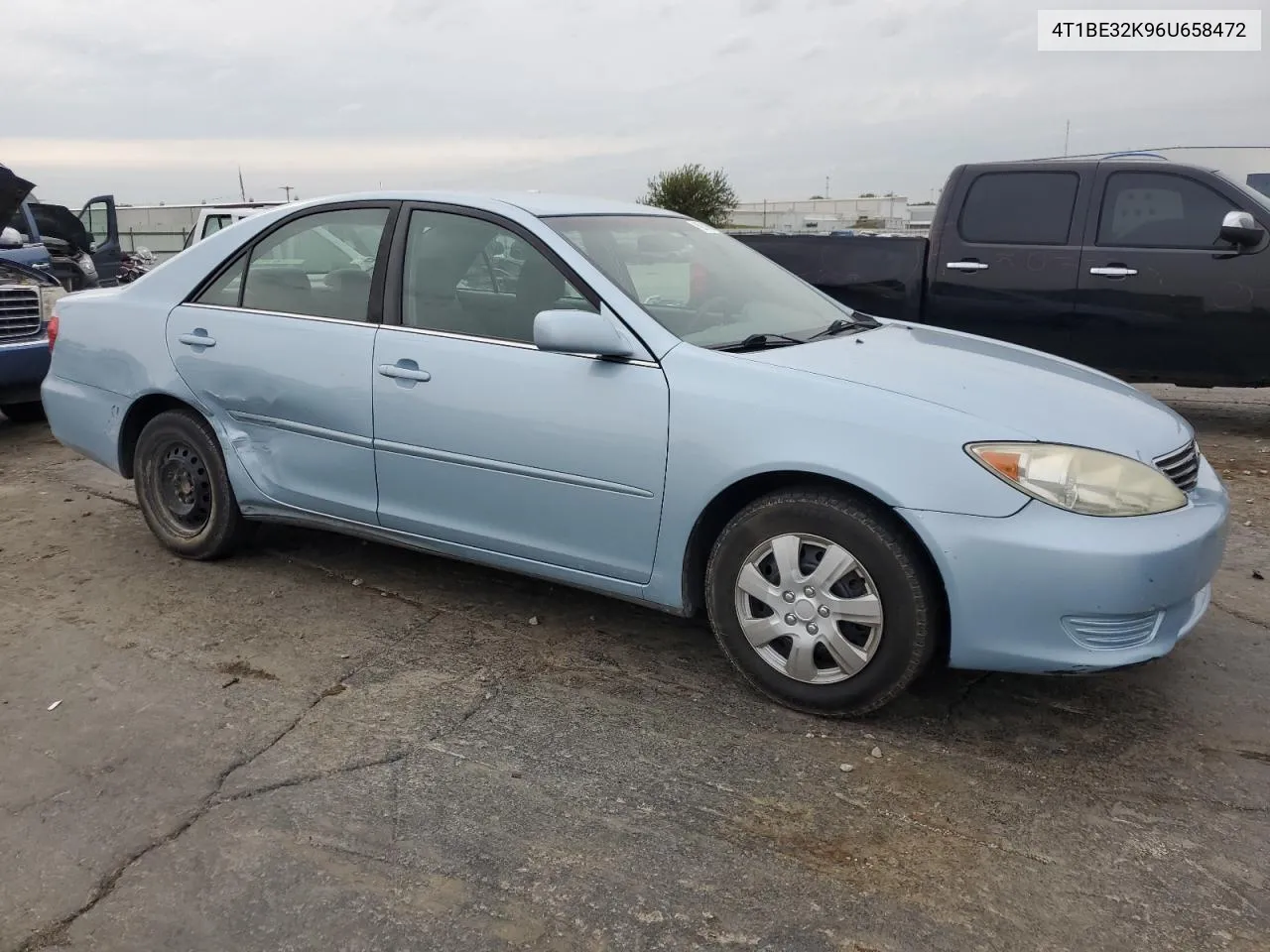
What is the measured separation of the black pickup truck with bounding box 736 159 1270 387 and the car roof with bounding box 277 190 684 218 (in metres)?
3.88

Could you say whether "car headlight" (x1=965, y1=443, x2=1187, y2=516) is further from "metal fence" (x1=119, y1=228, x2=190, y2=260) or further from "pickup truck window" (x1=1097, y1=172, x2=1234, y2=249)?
"metal fence" (x1=119, y1=228, x2=190, y2=260)

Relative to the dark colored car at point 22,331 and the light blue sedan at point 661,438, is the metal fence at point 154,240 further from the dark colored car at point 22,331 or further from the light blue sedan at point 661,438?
the light blue sedan at point 661,438

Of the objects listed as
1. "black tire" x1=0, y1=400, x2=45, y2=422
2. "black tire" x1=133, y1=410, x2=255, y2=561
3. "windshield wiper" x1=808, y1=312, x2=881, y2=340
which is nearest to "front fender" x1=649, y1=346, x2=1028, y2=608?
"windshield wiper" x1=808, y1=312, x2=881, y2=340

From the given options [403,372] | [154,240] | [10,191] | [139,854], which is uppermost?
[10,191]

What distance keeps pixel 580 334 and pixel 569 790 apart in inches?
54.3

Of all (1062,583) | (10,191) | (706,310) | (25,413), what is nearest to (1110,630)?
(1062,583)

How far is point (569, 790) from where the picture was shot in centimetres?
285

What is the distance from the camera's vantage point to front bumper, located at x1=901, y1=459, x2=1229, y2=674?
2.80 m

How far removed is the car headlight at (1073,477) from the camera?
2846 mm

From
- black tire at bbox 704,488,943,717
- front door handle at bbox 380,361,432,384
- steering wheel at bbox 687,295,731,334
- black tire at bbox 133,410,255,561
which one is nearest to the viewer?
black tire at bbox 704,488,943,717

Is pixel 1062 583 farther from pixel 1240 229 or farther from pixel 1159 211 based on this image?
pixel 1159 211

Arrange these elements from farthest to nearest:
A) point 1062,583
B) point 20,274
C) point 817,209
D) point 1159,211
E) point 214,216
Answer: point 817,209 → point 214,216 → point 20,274 → point 1159,211 → point 1062,583

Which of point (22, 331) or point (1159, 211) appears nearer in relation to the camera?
point (1159, 211)

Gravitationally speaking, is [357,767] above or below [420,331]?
below
